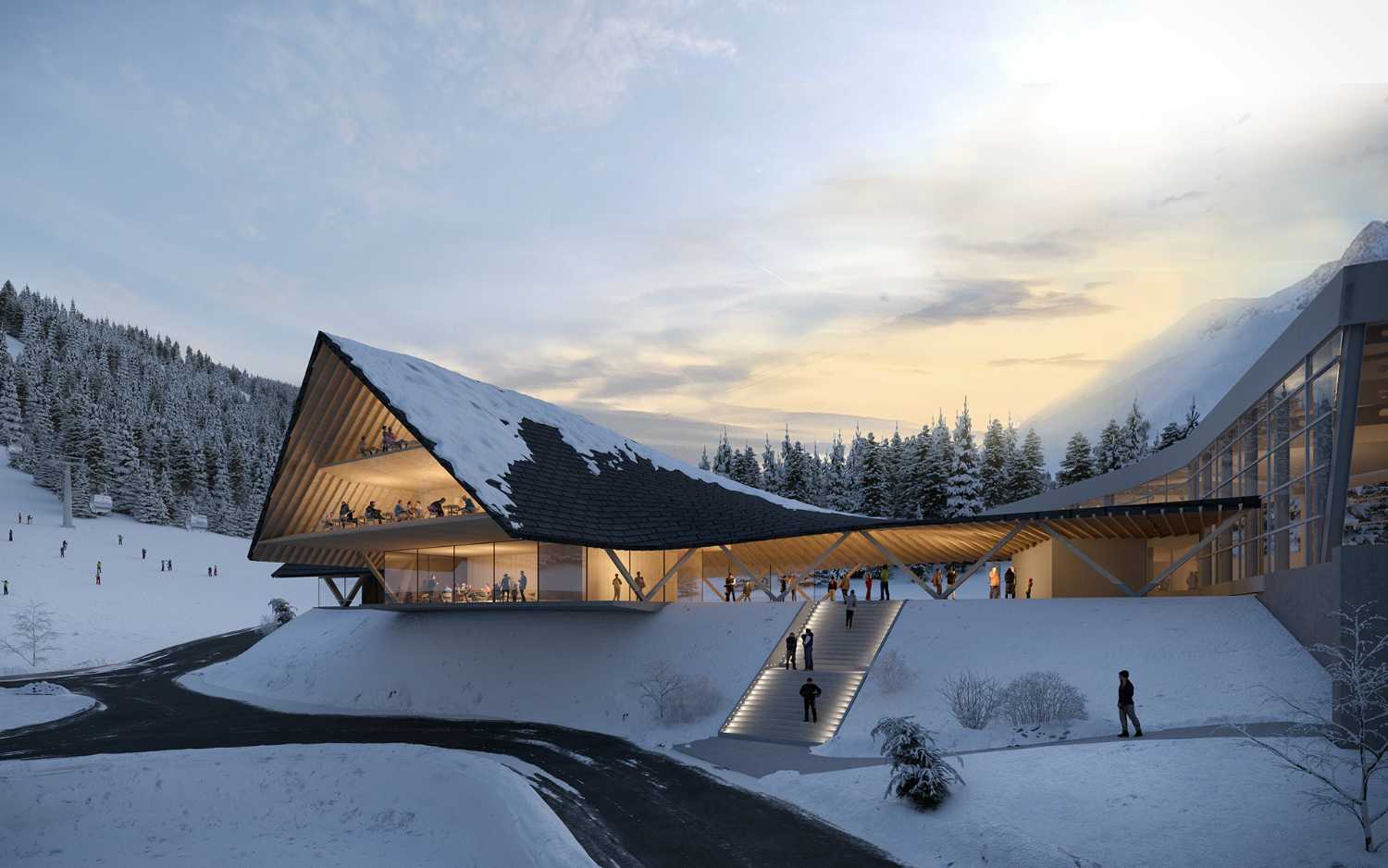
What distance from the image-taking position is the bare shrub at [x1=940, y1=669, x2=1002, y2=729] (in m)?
22.5

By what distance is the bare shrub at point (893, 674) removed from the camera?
2575 cm

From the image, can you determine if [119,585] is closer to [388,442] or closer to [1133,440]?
[388,442]

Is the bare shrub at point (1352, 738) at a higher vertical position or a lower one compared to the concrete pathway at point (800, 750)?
higher

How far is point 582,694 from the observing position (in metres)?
31.5

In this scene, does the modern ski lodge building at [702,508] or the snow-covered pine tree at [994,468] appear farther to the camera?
the snow-covered pine tree at [994,468]

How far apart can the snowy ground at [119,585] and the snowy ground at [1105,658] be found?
51204 millimetres

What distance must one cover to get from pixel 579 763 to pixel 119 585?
6351cm

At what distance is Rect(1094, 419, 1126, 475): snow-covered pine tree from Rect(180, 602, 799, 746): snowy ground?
53.1 metres

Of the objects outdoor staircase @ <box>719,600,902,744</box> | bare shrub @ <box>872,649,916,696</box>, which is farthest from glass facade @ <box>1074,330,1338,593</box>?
outdoor staircase @ <box>719,600,902,744</box>

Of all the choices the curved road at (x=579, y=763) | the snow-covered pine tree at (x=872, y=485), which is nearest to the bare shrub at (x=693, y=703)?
the curved road at (x=579, y=763)

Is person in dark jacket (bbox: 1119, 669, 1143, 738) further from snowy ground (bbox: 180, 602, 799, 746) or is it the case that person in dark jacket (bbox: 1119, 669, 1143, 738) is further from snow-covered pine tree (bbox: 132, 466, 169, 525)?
snow-covered pine tree (bbox: 132, 466, 169, 525)

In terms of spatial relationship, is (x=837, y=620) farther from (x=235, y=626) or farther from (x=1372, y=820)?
(x=235, y=626)

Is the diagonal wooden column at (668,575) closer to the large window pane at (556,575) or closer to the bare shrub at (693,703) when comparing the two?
the large window pane at (556,575)

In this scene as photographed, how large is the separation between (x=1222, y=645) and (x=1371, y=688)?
9018mm
